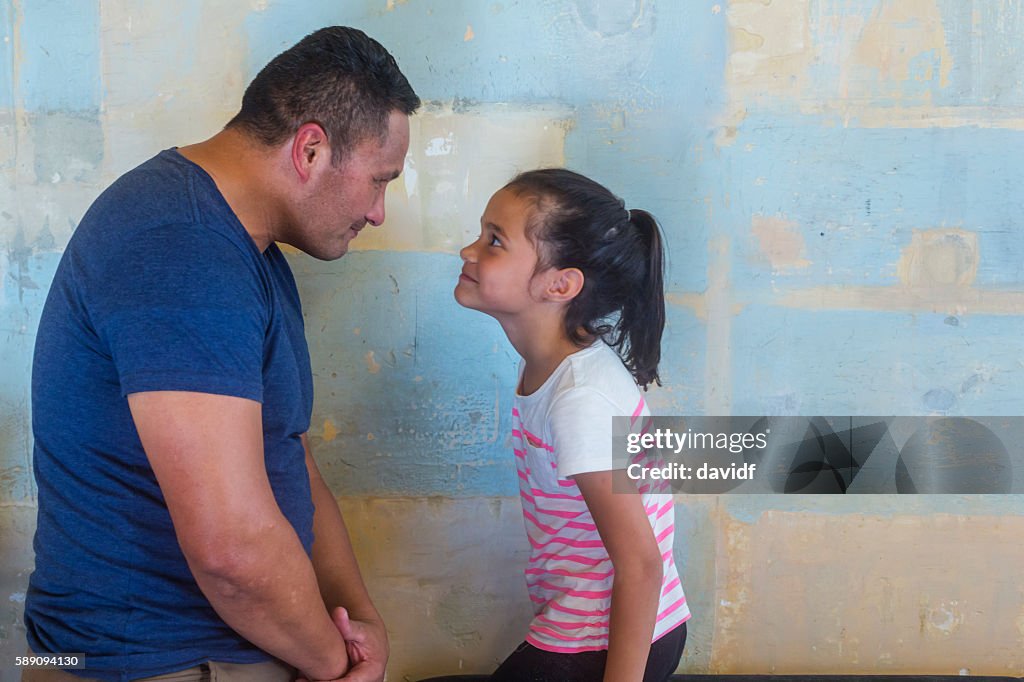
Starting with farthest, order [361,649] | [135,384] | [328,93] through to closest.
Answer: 1. [361,649]
2. [328,93]
3. [135,384]

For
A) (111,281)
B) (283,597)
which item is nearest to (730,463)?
(283,597)

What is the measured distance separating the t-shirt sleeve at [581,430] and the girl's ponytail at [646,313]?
0.27 m

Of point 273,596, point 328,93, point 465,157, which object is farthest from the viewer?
point 465,157

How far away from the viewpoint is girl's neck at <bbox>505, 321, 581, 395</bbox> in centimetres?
157

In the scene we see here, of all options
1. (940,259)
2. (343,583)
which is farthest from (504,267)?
(940,259)

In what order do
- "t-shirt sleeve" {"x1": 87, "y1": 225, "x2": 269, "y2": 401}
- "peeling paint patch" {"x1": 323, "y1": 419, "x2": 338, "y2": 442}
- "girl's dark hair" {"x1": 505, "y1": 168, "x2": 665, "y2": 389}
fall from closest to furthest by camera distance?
"t-shirt sleeve" {"x1": 87, "y1": 225, "x2": 269, "y2": 401} < "girl's dark hair" {"x1": 505, "y1": 168, "x2": 665, "y2": 389} < "peeling paint patch" {"x1": 323, "y1": 419, "x2": 338, "y2": 442}

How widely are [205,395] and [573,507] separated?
72 centimetres

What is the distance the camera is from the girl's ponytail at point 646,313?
165 cm

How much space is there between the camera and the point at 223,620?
1.25m

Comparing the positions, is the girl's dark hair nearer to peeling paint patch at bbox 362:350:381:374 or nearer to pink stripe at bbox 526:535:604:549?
pink stripe at bbox 526:535:604:549

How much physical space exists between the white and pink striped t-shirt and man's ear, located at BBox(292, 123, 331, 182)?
524 mm

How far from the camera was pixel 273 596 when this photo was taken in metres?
1.19

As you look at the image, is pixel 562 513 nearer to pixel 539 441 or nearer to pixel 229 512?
pixel 539 441

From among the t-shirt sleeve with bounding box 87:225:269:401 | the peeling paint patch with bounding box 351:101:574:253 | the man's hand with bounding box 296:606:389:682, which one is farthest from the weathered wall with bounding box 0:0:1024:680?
the t-shirt sleeve with bounding box 87:225:269:401
